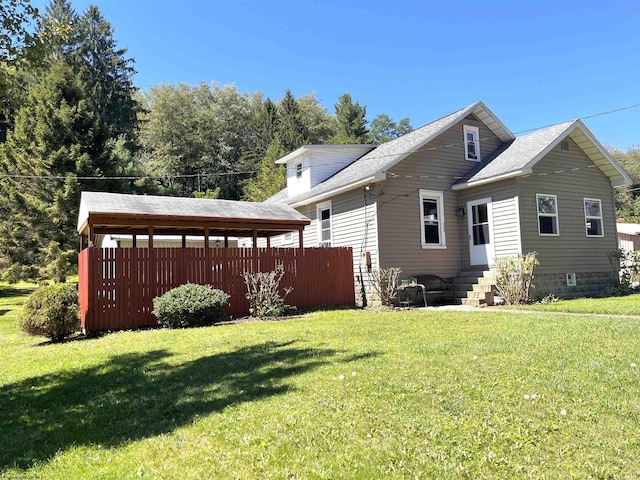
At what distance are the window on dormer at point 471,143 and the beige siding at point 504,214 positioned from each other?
1.77 metres

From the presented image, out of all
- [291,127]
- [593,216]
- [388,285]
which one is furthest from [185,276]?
[291,127]

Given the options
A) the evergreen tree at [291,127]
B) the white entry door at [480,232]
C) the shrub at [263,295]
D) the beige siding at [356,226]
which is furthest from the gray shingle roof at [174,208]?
the evergreen tree at [291,127]

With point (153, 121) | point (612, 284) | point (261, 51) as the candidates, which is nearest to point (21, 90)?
point (612, 284)

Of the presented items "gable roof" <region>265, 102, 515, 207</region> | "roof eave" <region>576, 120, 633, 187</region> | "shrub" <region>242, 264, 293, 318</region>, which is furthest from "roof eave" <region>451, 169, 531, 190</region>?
"shrub" <region>242, 264, 293, 318</region>

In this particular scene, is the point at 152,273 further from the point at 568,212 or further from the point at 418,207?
the point at 568,212

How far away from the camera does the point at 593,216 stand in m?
15.4

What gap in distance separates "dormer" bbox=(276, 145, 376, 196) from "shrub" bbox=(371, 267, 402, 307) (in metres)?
6.60

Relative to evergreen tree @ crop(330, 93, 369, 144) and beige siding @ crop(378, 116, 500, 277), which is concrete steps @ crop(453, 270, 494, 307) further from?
evergreen tree @ crop(330, 93, 369, 144)

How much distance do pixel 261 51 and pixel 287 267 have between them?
54.9ft

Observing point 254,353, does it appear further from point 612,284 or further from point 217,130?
point 217,130

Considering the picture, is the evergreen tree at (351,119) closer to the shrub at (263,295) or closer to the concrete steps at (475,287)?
the concrete steps at (475,287)

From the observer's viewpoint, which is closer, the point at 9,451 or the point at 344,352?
the point at 9,451

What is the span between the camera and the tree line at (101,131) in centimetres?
1694

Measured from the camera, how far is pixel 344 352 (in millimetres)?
6211
